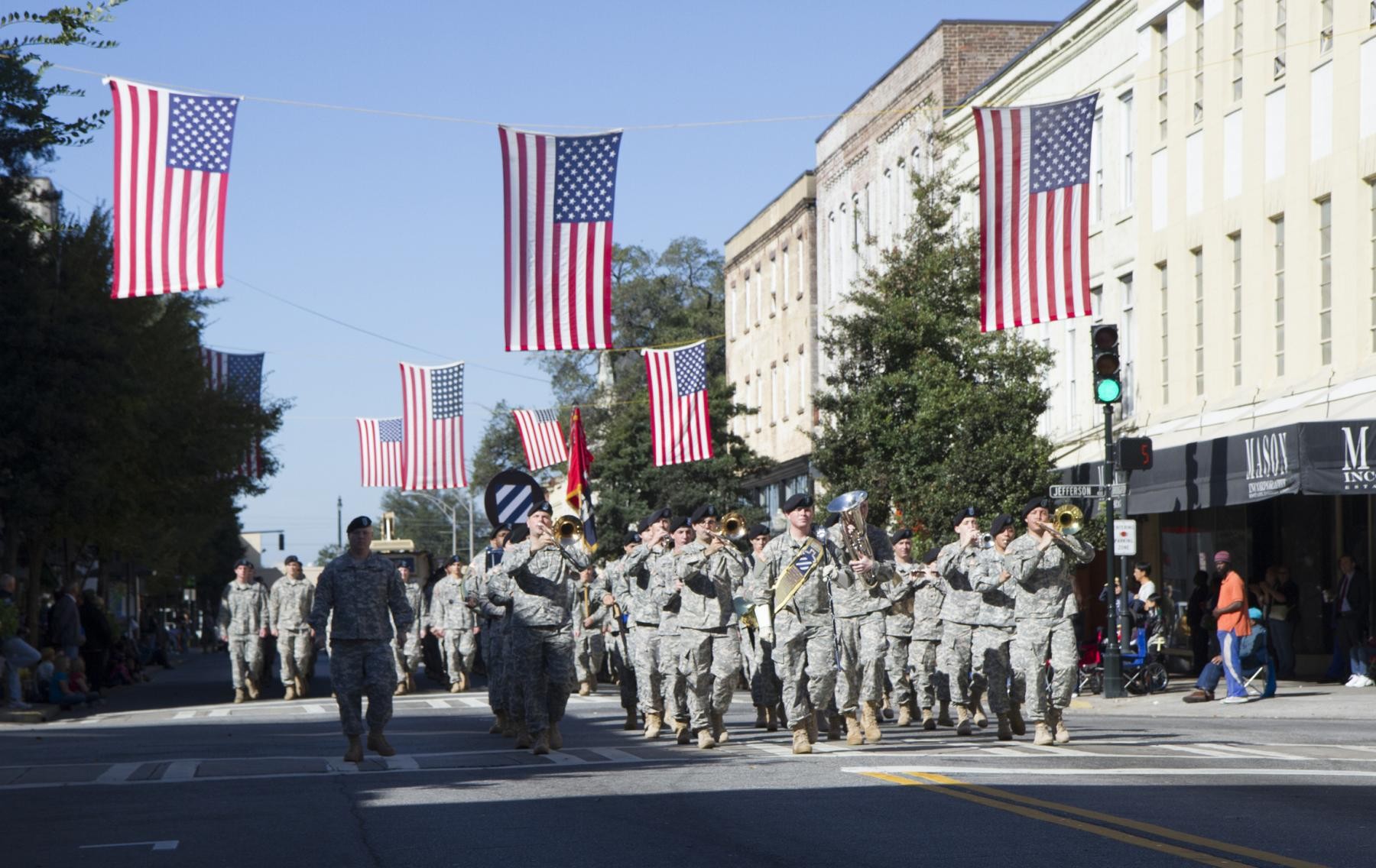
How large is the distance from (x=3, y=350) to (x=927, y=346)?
13396mm

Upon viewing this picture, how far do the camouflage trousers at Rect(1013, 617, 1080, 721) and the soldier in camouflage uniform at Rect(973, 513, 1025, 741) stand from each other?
1.15 feet

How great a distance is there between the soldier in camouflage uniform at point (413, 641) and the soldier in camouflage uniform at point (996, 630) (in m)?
14.2

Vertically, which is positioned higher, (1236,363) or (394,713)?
(1236,363)

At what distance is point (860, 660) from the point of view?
17938 millimetres

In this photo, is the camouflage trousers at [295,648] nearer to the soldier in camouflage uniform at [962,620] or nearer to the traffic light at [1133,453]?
the traffic light at [1133,453]

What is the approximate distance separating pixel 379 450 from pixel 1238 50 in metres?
23.9

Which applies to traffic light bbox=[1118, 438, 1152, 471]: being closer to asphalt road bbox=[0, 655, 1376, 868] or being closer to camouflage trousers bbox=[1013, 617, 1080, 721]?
asphalt road bbox=[0, 655, 1376, 868]

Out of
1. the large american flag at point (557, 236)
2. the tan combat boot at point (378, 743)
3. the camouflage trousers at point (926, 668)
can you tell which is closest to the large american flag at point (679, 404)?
the large american flag at point (557, 236)

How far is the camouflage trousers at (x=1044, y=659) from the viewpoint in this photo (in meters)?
16.5

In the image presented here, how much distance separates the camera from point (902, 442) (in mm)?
31906

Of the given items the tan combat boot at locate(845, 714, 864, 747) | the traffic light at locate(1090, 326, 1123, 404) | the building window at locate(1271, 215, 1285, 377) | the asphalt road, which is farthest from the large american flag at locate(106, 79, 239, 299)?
the building window at locate(1271, 215, 1285, 377)

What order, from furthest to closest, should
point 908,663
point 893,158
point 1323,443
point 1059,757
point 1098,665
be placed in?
1. point 893,158
2. point 1098,665
3. point 1323,443
4. point 908,663
5. point 1059,757

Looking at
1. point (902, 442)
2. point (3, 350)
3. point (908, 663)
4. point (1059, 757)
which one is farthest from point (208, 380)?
point (1059, 757)

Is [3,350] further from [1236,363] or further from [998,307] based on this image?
[1236,363]
